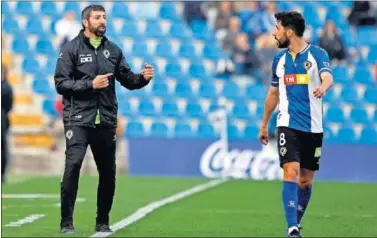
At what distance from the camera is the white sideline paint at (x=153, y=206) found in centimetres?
1053

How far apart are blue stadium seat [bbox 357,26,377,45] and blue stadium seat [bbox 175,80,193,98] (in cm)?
363

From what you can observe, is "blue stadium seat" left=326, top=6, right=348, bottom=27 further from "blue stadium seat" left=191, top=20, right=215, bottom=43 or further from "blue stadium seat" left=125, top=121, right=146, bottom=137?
"blue stadium seat" left=125, top=121, right=146, bottom=137

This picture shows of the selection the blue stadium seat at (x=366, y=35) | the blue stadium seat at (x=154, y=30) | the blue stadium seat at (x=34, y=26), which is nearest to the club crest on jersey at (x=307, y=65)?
the blue stadium seat at (x=366, y=35)

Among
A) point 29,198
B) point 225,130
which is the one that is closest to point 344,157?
point 225,130

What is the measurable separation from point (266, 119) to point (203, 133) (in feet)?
40.0

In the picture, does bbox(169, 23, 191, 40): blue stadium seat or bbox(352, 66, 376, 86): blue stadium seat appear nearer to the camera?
bbox(352, 66, 376, 86): blue stadium seat

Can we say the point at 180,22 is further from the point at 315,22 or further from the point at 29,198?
the point at 29,198

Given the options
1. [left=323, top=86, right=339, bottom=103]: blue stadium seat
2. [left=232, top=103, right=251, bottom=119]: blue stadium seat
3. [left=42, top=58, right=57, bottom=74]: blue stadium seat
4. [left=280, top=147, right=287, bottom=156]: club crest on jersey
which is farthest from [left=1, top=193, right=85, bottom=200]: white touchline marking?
[left=323, top=86, right=339, bottom=103]: blue stadium seat

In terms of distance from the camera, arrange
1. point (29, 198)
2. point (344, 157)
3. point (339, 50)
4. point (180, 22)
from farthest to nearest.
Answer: point (180, 22) < point (339, 50) < point (344, 157) < point (29, 198)

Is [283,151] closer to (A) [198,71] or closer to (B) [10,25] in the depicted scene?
(A) [198,71]

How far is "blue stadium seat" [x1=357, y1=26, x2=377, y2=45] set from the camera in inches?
885

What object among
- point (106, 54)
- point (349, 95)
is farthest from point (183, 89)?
point (106, 54)

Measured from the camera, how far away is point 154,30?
23.7 m

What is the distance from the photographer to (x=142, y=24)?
→ 23.9 metres
